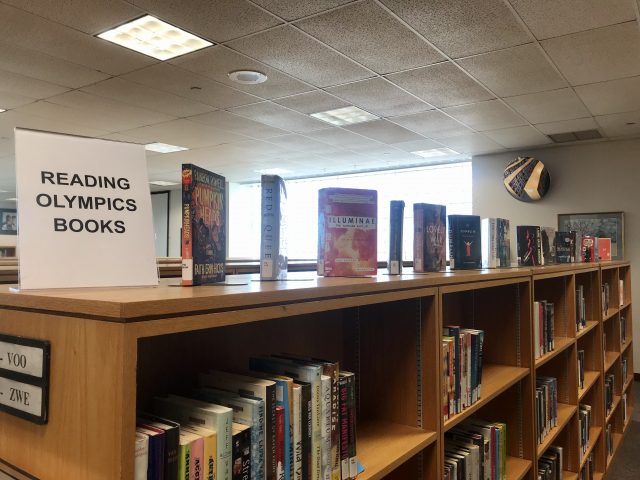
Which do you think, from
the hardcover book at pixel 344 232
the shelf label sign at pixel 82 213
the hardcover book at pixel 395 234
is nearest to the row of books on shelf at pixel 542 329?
the hardcover book at pixel 395 234

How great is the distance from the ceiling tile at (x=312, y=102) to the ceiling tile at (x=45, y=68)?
59.6 inches

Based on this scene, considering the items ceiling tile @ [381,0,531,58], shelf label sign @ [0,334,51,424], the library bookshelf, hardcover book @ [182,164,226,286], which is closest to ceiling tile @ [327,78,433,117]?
ceiling tile @ [381,0,531,58]

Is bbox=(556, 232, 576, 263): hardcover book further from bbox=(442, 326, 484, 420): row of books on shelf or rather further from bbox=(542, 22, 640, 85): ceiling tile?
bbox=(442, 326, 484, 420): row of books on shelf

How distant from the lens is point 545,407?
6.82ft

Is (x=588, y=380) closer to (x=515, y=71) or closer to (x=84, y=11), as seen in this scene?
(x=515, y=71)

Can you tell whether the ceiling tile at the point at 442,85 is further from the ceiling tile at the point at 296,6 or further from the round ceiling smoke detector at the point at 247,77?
the ceiling tile at the point at 296,6

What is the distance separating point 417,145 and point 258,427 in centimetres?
596

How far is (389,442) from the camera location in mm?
1144

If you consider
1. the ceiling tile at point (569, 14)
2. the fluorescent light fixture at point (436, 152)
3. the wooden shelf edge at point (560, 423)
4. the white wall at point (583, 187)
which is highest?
the ceiling tile at point (569, 14)

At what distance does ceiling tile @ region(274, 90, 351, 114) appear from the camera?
14.6ft

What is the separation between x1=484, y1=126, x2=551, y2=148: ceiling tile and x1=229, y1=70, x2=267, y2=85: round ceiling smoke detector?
9.58ft

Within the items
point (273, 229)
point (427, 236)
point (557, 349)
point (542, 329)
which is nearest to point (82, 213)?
point (273, 229)

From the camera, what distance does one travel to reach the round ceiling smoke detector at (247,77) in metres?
3.82

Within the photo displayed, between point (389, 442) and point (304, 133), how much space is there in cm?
499
